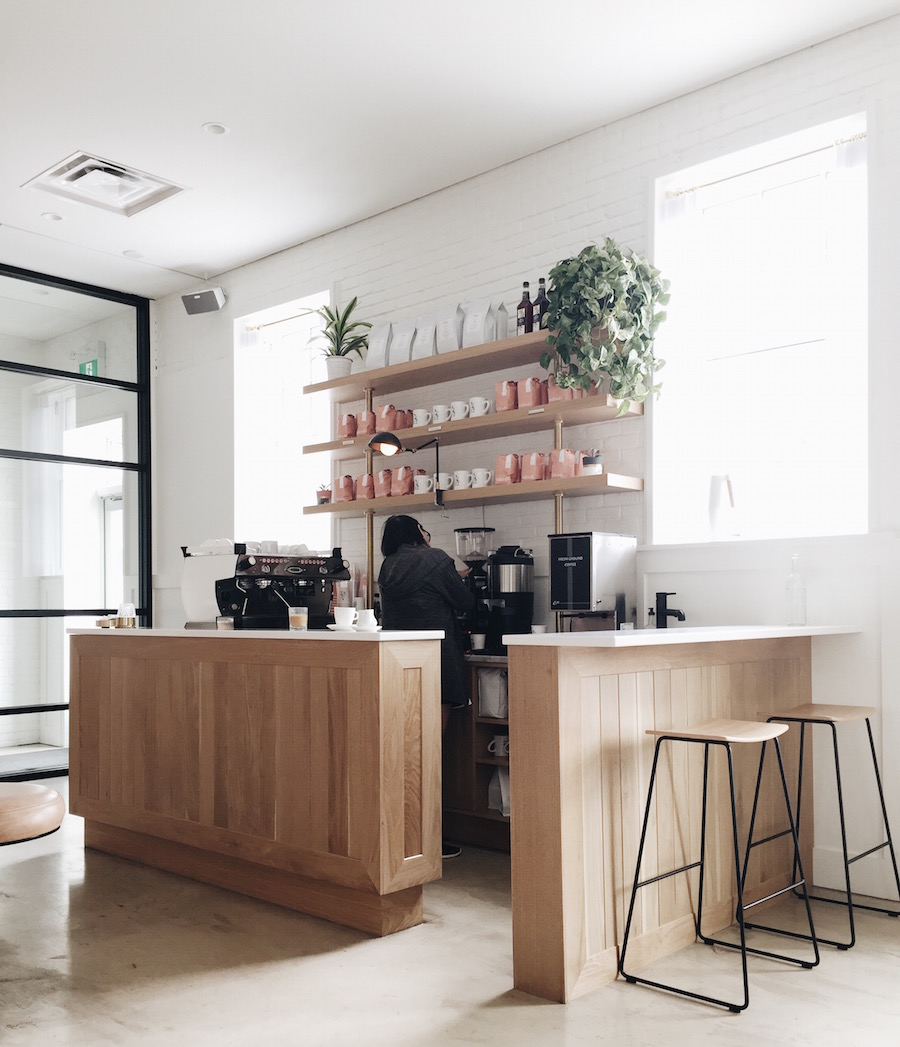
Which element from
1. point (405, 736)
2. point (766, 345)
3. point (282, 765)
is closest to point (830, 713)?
point (405, 736)

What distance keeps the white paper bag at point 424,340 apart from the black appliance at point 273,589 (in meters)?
1.41

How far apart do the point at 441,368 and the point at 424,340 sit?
210 mm

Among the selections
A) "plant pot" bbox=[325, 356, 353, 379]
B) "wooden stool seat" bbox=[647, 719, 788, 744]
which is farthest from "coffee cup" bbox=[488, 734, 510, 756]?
"plant pot" bbox=[325, 356, 353, 379]

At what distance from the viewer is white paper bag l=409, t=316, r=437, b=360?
520cm

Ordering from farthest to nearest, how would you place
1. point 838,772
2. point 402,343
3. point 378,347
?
point 378,347, point 402,343, point 838,772

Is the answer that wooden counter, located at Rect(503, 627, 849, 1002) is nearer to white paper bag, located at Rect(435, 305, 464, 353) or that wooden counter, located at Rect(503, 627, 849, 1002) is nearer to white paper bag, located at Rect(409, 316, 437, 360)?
white paper bag, located at Rect(435, 305, 464, 353)

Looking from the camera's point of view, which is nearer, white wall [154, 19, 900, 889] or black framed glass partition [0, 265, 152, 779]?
white wall [154, 19, 900, 889]

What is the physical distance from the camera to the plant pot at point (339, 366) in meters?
5.75

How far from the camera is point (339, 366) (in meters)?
5.76

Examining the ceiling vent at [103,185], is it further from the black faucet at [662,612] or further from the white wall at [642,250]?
the black faucet at [662,612]

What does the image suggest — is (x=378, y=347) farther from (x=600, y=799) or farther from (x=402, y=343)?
(x=600, y=799)

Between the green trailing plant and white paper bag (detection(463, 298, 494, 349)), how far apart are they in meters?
0.98

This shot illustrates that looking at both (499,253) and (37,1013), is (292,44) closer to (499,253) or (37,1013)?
(499,253)

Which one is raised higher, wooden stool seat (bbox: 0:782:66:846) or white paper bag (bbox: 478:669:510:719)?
white paper bag (bbox: 478:669:510:719)
